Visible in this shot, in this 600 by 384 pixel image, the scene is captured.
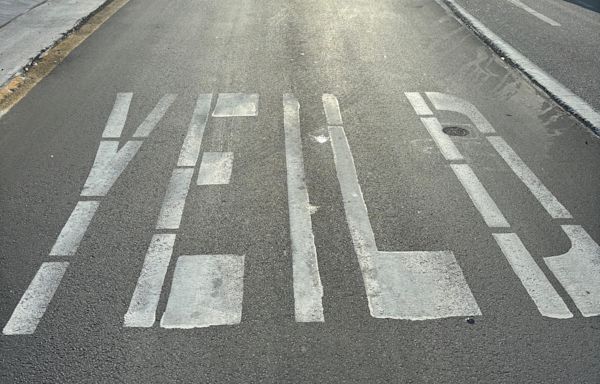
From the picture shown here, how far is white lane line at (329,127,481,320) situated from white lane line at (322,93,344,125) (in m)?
2.56

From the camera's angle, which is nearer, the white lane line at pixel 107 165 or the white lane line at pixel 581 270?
the white lane line at pixel 581 270

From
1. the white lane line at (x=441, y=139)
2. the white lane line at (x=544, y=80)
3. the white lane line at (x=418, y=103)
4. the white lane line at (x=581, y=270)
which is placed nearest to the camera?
the white lane line at (x=581, y=270)

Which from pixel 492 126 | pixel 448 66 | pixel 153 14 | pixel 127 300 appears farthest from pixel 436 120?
pixel 153 14

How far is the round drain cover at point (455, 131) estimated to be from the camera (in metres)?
7.74

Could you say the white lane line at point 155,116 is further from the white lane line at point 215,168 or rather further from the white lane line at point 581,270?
the white lane line at point 581,270

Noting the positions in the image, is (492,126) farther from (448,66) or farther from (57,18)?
(57,18)

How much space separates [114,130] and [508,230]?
518 centimetres

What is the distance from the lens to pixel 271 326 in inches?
179

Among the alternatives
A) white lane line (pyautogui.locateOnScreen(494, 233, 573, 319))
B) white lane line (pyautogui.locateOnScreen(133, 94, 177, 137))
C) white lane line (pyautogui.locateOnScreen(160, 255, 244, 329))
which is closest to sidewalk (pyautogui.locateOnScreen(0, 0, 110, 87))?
white lane line (pyautogui.locateOnScreen(133, 94, 177, 137))

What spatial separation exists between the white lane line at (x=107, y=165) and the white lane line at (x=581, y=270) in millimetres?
4706

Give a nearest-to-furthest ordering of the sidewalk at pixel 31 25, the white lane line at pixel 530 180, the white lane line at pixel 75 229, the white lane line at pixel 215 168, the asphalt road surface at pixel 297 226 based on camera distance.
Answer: the asphalt road surface at pixel 297 226 < the white lane line at pixel 75 229 < the white lane line at pixel 530 180 < the white lane line at pixel 215 168 < the sidewalk at pixel 31 25

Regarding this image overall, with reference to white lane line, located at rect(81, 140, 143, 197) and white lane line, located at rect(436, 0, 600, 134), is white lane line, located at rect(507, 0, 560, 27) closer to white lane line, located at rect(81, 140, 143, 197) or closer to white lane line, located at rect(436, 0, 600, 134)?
white lane line, located at rect(436, 0, 600, 134)

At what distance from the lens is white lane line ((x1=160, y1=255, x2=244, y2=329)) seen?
15.2ft

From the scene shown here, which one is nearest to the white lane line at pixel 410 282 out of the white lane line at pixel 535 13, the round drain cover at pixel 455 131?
the round drain cover at pixel 455 131
